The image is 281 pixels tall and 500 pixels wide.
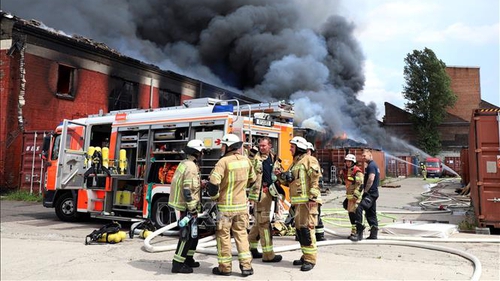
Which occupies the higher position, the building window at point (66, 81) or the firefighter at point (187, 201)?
the building window at point (66, 81)

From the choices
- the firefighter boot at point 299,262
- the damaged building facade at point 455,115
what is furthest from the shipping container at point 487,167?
the damaged building facade at point 455,115

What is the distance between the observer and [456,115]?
A: 4259 centimetres

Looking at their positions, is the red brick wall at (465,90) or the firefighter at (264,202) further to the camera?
the red brick wall at (465,90)

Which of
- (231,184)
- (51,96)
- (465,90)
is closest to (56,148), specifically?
(231,184)

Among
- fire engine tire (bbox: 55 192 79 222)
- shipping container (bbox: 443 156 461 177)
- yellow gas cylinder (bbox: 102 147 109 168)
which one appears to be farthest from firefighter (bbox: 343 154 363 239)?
shipping container (bbox: 443 156 461 177)

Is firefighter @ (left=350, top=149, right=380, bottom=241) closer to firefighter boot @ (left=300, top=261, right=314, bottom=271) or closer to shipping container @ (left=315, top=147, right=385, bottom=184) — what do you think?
firefighter boot @ (left=300, top=261, right=314, bottom=271)

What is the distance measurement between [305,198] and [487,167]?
14.0ft

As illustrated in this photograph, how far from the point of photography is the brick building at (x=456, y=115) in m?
41.2

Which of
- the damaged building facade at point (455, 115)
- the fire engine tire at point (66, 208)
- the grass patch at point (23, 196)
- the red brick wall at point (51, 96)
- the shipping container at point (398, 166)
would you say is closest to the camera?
the fire engine tire at point (66, 208)

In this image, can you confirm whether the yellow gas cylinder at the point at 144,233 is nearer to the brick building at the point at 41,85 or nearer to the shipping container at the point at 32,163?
the brick building at the point at 41,85

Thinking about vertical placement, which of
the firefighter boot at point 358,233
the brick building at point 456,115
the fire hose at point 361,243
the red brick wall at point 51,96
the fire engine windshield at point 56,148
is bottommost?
the fire hose at point 361,243

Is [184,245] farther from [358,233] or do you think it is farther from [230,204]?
[358,233]

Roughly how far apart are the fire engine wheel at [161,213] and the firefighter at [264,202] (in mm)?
2383

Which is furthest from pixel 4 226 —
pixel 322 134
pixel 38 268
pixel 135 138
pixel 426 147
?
pixel 426 147
